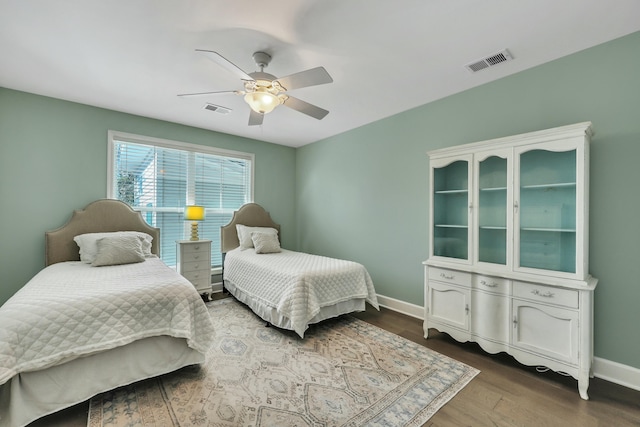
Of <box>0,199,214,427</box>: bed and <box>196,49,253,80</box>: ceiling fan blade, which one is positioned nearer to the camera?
<box>0,199,214,427</box>: bed

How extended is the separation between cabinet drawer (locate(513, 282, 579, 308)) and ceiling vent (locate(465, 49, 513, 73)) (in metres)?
1.95

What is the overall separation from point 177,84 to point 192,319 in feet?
7.84

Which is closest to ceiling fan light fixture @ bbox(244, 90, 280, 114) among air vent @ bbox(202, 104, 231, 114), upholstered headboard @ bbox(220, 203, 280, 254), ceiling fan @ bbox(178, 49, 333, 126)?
ceiling fan @ bbox(178, 49, 333, 126)

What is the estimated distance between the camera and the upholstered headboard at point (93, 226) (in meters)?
3.18

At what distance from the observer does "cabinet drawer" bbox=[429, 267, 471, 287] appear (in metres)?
2.60

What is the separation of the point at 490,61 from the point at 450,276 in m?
2.02

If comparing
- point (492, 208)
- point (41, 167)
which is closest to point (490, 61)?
point (492, 208)

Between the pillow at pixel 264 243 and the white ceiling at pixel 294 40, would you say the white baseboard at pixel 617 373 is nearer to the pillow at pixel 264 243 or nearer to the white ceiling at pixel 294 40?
the white ceiling at pixel 294 40

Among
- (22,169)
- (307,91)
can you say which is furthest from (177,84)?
(22,169)

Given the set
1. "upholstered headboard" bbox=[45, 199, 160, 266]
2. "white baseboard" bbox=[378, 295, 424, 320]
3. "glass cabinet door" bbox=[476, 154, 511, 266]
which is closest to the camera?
"glass cabinet door" bbox=[476, 154, 511, 266]

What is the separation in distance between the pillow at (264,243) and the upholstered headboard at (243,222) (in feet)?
1.72

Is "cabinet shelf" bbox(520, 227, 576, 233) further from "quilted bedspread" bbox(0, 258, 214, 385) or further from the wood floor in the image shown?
"quilted bedspread" bbox(0, 258, 214, 385)

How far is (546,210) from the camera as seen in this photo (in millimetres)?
2348

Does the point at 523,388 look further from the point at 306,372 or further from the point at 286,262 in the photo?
the point at 286,262
